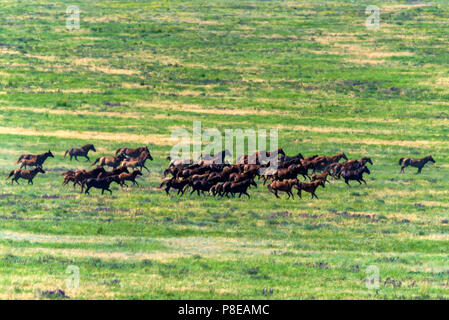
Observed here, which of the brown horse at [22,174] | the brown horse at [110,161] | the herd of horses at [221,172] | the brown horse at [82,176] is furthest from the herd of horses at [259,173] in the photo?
the brown horse at [22,174]

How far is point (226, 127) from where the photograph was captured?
144 feet

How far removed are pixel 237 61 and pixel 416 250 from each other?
41.5 metres

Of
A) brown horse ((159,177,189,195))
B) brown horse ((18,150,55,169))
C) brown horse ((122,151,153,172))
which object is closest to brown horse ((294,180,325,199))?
brown horse ((159,177,189,195))

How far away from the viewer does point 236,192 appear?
2789 cm

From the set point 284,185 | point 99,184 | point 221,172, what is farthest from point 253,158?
point 99,184

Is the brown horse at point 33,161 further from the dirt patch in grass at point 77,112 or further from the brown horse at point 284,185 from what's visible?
the dirt patch in grass at point 77,112

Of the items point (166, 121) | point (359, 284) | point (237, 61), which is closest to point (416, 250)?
point (359, 284)

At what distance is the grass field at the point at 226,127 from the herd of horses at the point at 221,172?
0.59 meters

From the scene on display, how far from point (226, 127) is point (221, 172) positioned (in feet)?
48.4

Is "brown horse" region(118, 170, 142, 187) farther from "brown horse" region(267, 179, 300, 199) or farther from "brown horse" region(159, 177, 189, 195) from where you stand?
"brown horse" region(267, 179, 300, 199)

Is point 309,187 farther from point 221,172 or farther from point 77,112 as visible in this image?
point 77,112

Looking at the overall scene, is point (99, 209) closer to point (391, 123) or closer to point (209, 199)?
point (209, 199)

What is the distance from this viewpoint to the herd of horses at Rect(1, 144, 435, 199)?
27.9 meters

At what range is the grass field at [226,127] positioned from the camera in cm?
Answer: 1861
